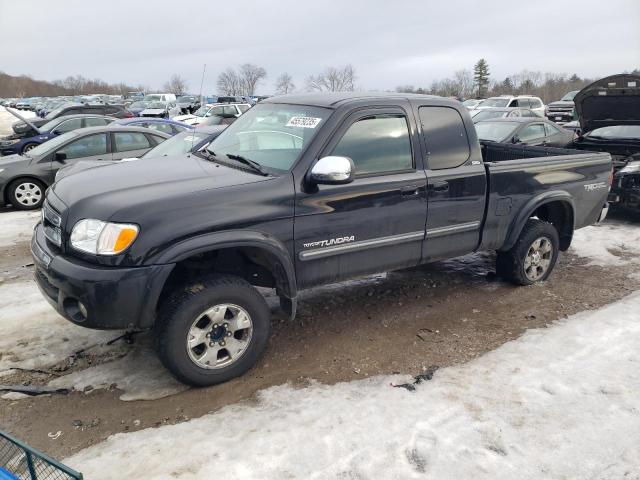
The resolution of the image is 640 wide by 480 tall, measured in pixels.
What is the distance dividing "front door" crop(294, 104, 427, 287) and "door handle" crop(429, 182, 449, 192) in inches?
4.0

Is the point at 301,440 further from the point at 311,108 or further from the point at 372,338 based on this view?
the point at 311,108

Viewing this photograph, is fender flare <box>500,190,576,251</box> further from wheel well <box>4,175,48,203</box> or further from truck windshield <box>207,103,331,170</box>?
wheel well <box>4,175,48,203</box>

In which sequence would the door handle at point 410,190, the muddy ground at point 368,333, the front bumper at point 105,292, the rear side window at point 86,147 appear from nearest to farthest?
the front bumper at point 105,292
the muddy ground at point 368,333
the door handle at point 410,190
the rear side window at point 86,147

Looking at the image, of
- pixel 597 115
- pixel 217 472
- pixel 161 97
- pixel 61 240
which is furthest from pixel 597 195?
pixel 161 97

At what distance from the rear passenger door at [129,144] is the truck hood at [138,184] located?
588cm

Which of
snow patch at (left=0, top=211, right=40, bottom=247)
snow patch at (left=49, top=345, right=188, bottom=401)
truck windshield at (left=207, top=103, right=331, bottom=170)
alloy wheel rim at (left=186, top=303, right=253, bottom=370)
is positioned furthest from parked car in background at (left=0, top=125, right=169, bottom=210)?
alloy wheel rim at (left=186, top=303, right=253, bottom=370)

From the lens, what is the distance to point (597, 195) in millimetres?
5598

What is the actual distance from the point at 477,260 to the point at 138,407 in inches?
178

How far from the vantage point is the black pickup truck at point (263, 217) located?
3.07m

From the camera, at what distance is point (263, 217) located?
11.1ft

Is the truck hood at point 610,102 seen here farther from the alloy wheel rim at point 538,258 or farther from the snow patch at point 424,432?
the snow patch at point 424,432

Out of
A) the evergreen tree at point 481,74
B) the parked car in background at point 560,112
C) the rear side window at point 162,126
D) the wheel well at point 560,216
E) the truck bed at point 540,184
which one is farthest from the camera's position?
the evergreen tree at point 481,74

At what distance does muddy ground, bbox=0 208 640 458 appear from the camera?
3193 mm

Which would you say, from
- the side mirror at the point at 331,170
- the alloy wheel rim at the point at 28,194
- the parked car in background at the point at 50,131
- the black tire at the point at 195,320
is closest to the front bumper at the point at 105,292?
the black tire at the point at 195,320
